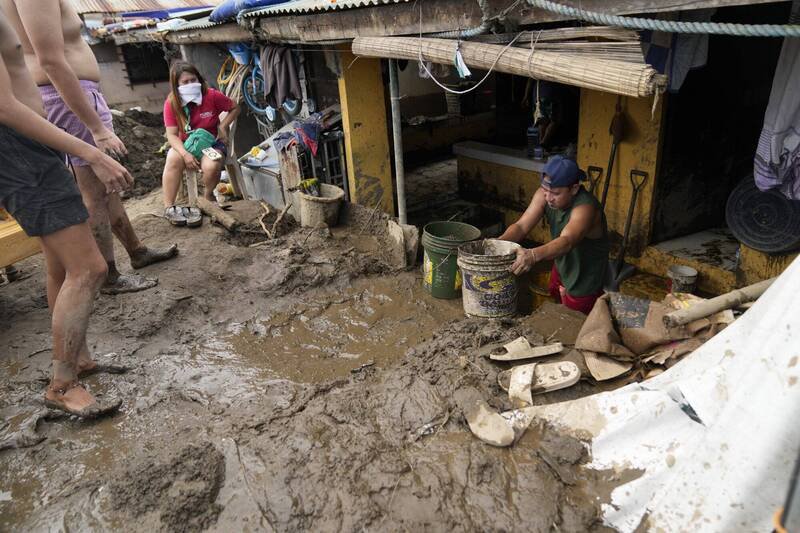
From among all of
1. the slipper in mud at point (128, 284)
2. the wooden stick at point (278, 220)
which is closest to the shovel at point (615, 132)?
the wooden stick at point (278, 220)

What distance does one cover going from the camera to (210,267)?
216 inches

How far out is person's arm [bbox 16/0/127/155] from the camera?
3.03 meters

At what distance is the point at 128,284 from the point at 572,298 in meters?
4.19

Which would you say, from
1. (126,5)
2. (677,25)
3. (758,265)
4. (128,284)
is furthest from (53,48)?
(126,5)

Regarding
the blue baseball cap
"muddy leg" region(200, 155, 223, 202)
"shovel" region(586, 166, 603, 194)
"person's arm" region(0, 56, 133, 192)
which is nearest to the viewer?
"person's arm" region(0, 56, 133, 192)

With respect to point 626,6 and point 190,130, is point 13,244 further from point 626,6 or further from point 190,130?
point 626,6

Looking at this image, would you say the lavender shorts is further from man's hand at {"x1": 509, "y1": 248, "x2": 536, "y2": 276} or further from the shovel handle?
the shovel handle

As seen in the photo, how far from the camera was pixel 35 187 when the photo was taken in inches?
111

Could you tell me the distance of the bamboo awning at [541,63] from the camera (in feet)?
9.18

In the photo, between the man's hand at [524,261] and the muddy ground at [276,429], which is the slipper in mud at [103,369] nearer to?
the muddy ground at [276,429]

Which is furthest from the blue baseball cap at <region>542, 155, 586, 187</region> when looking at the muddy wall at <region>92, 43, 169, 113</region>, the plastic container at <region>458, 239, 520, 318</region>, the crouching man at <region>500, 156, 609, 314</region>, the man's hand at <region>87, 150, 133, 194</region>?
the muddy wall at <region>92, 43, 169, 113</region>

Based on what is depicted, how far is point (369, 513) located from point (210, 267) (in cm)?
377

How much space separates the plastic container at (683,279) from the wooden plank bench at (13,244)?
611 cm

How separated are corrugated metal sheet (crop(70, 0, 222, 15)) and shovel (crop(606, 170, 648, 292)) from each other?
12.6 metres
